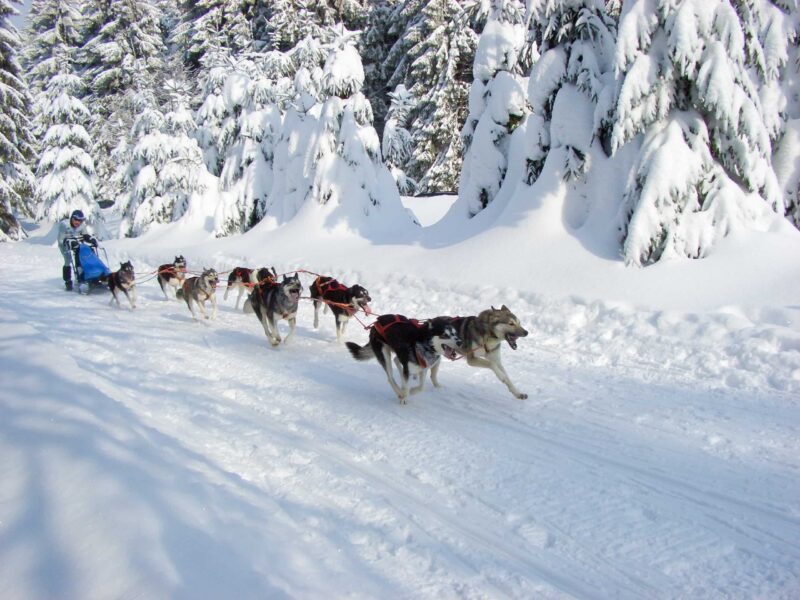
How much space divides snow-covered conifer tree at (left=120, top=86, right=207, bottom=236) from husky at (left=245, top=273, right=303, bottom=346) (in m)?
16.5

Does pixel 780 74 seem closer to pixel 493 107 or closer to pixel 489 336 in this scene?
pixel 493 107

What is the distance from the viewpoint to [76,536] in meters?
2.35

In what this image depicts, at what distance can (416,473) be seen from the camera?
3744 millimetres

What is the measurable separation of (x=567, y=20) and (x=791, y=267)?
21.5ft

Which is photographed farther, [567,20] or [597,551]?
[567,20]

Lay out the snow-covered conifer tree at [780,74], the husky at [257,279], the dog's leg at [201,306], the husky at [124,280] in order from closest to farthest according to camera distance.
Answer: the snow-covered conifer tree at [780,74], the husky at [257,279], the dog's leg at [201,306], the husky at [124,280]

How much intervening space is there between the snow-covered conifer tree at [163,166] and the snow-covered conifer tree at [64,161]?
3366 mm

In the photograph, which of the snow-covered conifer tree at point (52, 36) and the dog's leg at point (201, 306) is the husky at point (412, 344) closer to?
the dog's leg at point (201, 306)

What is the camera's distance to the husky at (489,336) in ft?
15.8

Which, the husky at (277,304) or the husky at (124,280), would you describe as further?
the husky at (124,280)

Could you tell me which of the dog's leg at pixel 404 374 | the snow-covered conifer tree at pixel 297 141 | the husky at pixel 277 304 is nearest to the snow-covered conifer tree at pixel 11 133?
the snow-covered conifer tree at pixel 297 141

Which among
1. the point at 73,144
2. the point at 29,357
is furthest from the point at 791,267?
the point at 73,144

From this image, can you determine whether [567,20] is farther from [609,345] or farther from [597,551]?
[597,551]

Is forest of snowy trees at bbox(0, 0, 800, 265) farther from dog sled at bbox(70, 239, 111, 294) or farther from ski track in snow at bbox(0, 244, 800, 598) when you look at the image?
dog sled at bbox(70, 239, 111, 294)
